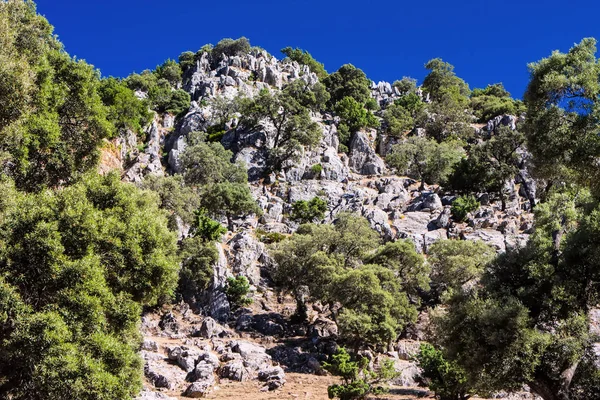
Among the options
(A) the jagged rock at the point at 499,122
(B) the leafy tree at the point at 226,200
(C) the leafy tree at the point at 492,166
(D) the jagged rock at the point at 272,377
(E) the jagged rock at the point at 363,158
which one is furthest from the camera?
(A) the jagged rock at the point at 499,122

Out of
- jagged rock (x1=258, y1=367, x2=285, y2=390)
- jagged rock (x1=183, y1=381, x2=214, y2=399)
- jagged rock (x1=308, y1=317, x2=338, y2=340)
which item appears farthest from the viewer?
jagged rock (x1=308, y1=317, x2=338, y2=340)

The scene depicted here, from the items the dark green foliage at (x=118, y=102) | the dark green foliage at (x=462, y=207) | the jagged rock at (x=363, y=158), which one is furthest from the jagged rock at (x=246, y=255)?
the jagged rock at (x=363, y=158)

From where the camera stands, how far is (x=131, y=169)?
65.4 metres

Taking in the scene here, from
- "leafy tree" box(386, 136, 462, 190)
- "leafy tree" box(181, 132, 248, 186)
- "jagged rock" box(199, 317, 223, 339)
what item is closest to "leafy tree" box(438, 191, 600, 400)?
"jagged rock" box(199, 317, 223, 339)

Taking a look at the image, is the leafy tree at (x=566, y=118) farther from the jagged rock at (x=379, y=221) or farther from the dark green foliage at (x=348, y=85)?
the dark green foliage at (x=348, y=85)

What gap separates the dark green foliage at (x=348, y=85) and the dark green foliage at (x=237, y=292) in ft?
203

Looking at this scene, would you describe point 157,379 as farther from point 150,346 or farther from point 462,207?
point 462,207

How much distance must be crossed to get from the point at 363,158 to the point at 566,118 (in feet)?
207

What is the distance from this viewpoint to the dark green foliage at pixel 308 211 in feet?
184

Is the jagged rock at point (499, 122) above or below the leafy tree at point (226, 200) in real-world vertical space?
above

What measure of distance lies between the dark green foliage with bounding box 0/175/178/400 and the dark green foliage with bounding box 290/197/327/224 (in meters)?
41.3

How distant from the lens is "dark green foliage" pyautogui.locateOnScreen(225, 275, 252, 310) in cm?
4150

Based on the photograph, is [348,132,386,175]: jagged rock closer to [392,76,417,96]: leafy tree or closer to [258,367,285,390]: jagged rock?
[392,76,417,96]: leafy tree

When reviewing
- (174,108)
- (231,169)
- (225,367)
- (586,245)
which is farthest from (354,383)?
(174,108)
